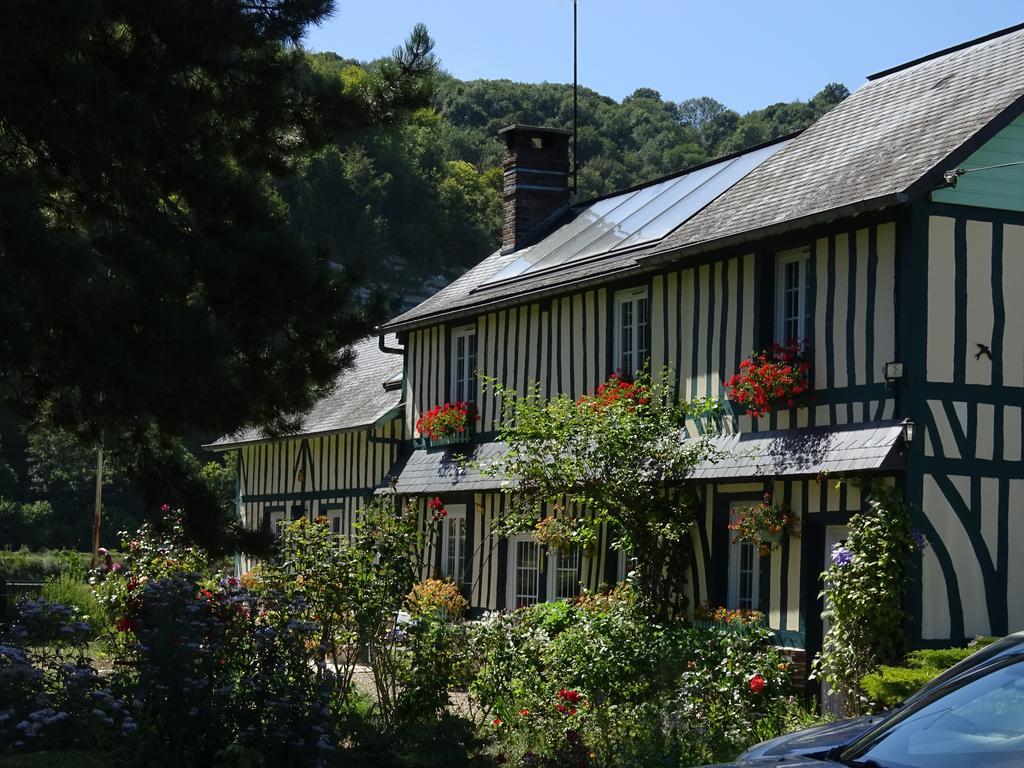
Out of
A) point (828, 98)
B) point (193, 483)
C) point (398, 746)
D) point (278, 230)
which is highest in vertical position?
point (828, 98)

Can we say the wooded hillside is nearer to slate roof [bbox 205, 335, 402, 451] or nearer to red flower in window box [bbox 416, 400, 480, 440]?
slate roof [bbox 205, 335, 402, 451]

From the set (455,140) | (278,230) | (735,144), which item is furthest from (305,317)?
(455,140)

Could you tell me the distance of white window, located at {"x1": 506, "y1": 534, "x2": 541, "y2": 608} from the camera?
16641 mm

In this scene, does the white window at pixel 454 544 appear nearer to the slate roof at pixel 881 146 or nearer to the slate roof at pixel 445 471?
the slate roof at pixel 445 471

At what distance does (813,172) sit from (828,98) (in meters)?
46.4

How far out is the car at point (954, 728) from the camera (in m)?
4.80

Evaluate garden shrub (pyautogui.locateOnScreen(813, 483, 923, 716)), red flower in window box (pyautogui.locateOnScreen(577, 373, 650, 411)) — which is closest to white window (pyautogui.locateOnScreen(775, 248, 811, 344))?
red flower in window box (pyautogui.locateOnScreen(577, 373, 650, 411))

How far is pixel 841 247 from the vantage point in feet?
40.9

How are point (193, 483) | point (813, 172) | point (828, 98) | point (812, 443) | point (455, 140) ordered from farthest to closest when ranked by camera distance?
point (455, 140) → point (828, 98) → point (813, 172) → point (812, 443) → point (193, 483)

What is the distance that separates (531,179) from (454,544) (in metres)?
5.84

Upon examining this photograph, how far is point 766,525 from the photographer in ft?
41.5

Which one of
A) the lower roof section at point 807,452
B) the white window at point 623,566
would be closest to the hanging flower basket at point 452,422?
the lower roof section at point 807,452

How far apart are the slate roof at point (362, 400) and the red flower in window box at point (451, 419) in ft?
6.44

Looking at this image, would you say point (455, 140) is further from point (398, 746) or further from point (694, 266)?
point (398, 746)
